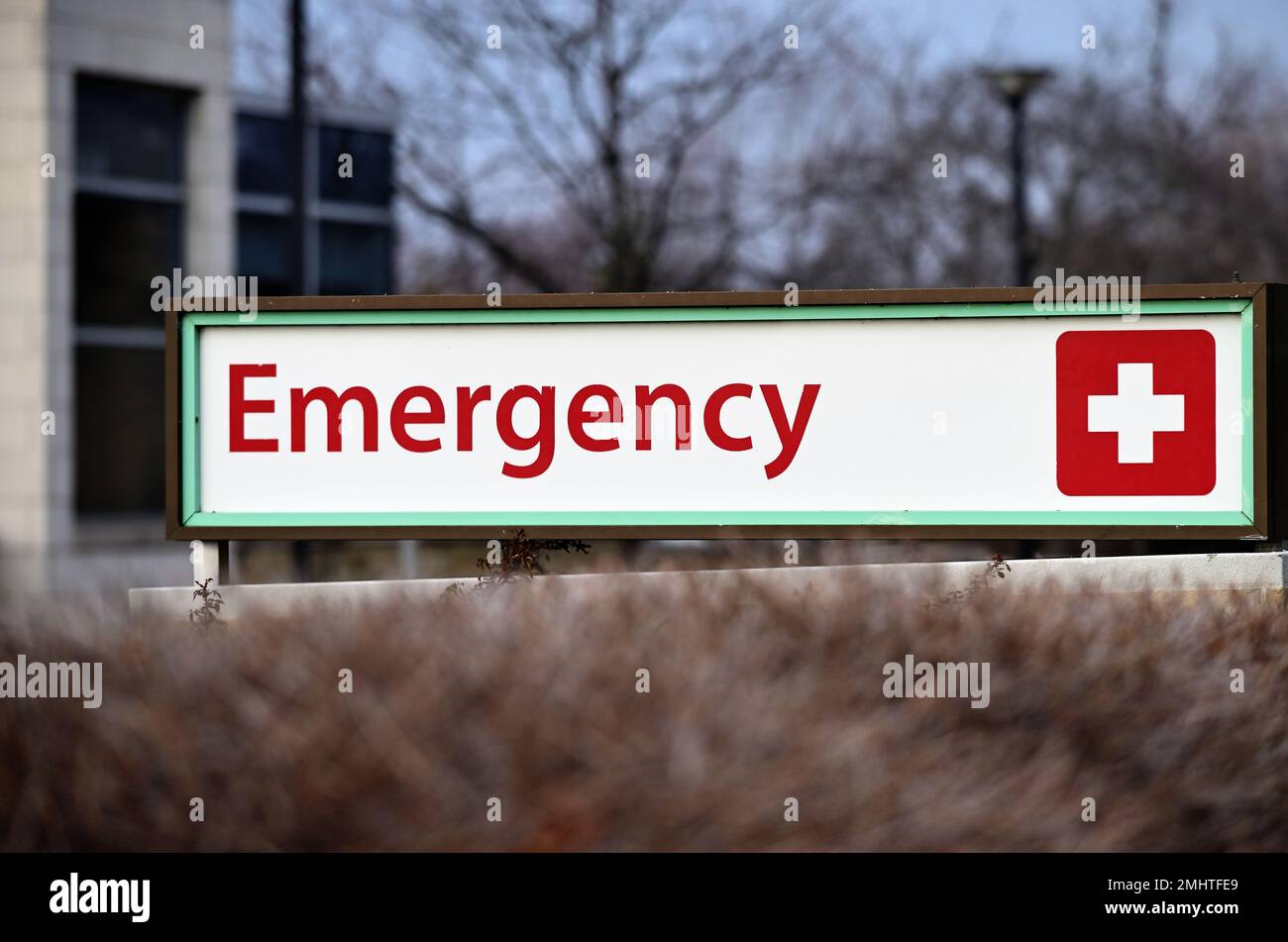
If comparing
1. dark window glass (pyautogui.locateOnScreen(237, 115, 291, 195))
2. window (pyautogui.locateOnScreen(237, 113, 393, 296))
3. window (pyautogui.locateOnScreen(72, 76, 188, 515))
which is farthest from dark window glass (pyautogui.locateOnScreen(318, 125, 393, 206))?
window (pyautogui.locateOnScreen(72, 76, 188, 515))

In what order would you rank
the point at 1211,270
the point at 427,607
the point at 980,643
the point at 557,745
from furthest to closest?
the point at 1211,270, the point at 427,607, the point at 980,643, the point at 557,745

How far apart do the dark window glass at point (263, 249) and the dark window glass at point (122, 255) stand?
7.39 ft

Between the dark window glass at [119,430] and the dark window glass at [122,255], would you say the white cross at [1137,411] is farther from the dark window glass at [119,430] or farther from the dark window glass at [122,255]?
the dark window glass at [122,255]

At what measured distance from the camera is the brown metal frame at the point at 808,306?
5746 millimetres

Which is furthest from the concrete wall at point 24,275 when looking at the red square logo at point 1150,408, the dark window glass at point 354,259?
the red square logo at point 1150,408

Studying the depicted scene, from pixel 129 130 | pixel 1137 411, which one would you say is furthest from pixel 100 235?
pixel 1137 411

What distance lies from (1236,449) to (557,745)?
3104 mm

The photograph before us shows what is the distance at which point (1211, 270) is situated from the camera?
75.7ft

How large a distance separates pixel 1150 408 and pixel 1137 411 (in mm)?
51

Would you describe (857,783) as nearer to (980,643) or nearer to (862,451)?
(980,643)

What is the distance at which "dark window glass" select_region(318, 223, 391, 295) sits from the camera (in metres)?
19.7

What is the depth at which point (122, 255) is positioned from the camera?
16.4 metres

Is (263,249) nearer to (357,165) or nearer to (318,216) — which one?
(318,216)
